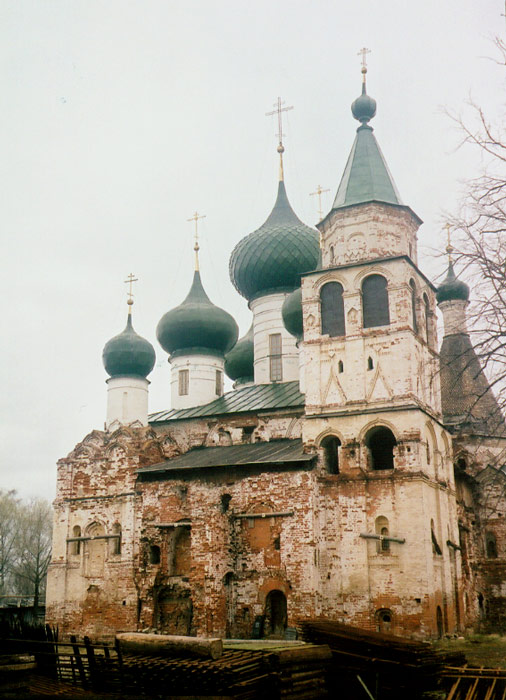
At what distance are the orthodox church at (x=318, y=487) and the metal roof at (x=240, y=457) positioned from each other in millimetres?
89

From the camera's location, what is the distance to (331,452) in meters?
22.4

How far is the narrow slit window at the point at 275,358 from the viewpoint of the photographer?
93.0 ft

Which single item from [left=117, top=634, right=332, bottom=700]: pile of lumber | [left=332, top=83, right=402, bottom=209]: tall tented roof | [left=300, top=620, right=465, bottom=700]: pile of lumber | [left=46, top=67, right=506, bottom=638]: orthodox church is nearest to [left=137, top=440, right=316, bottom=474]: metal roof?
[left=46, top=67, right=506, bottom=638]: orthodox church

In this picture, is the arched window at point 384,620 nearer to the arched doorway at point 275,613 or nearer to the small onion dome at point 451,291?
the arched doorway at point 275,613

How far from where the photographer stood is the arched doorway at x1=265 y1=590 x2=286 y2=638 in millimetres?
21031

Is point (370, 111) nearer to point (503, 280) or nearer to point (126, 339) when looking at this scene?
point (126, 339)

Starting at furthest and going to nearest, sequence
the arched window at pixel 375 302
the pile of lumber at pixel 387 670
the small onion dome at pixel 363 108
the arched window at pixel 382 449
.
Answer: the small onion dome at pixel 363 108, the arched window at pixel 375 302, the arched window at pixel 382 449, the pile of lumber at pixel 387 670

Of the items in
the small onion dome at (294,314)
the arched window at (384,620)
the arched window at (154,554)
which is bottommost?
the arched window at (384,620)

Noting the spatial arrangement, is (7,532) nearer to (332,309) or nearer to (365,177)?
(332,309)

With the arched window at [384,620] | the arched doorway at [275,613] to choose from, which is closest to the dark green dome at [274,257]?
the arched doorway at [275,613]

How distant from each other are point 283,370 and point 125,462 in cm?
675

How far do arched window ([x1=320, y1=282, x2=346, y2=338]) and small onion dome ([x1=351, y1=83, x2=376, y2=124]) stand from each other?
5808 millimetres

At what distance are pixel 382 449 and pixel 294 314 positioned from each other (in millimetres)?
6127

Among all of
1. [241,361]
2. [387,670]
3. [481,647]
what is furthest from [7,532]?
[387,670]
